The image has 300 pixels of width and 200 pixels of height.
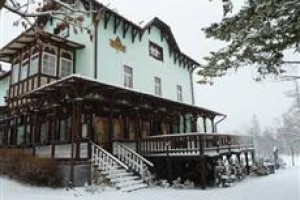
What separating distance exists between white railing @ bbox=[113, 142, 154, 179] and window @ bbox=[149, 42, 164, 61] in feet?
30.2

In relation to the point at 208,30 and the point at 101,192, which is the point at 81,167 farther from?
the point at 208,30

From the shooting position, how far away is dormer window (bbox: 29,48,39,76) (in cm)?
1521

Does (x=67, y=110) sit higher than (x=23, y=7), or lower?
lower

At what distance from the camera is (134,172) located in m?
12.0

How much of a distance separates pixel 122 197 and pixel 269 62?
6.19m

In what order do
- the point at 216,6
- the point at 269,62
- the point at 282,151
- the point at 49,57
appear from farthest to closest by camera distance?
the point at 282,151 < the point at 49,57 < the point at 269,62 < the point at 216,6

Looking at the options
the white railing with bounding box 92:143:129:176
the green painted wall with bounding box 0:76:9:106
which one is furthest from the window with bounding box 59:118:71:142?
the green painted wall with bounding box 0:76:9:106

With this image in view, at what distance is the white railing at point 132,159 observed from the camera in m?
12.0

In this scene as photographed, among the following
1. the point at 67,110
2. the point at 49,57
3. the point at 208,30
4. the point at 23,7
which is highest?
the point at 49,57

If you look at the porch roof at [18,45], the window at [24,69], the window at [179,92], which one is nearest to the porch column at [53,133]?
the window at [24,69]

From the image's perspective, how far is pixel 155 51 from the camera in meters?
21.5

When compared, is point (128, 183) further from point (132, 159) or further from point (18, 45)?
point (18, 45)

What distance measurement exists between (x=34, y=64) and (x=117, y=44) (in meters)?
4.86

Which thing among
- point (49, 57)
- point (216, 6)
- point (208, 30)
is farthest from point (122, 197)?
point (49, 57)
